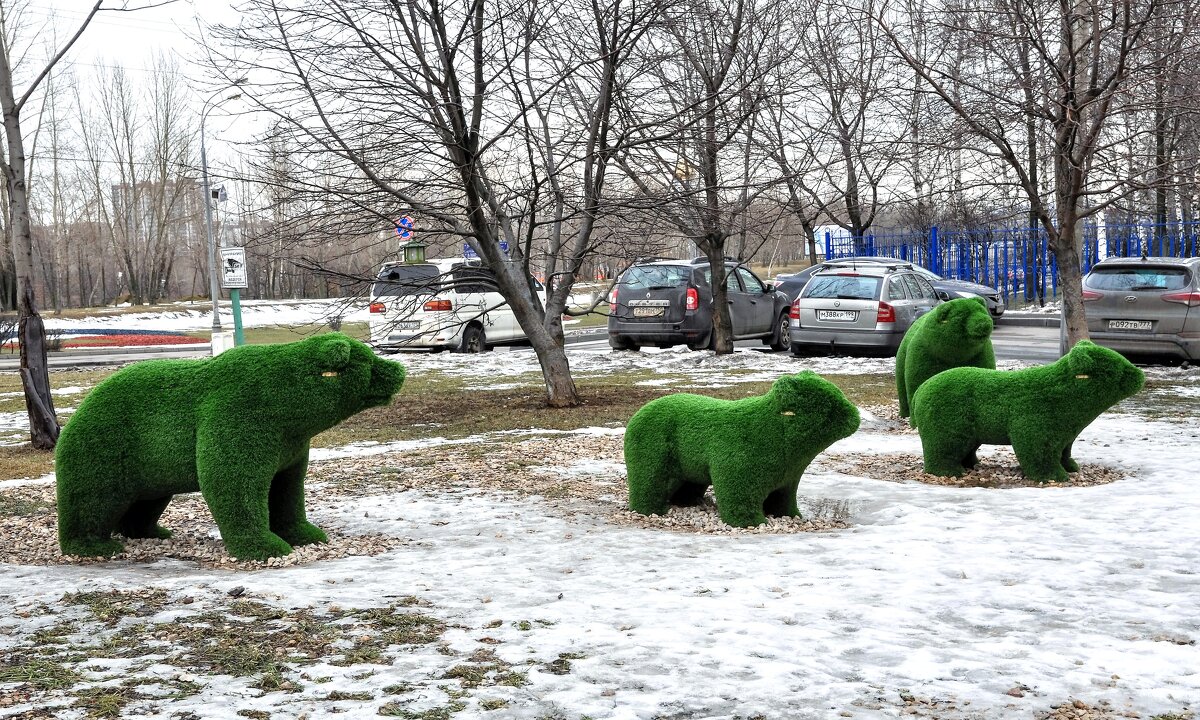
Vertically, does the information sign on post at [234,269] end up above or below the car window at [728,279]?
above

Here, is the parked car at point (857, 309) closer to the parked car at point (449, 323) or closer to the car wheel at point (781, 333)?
the car wheel at point (781, 333)

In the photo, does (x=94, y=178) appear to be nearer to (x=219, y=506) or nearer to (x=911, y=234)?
(x=911, y=234)

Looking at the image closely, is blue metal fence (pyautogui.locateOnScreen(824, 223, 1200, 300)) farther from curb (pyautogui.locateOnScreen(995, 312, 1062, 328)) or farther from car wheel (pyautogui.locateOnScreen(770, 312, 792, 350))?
car wheel (pyautogui.locateOnScreen(770, 312, 792, 350))

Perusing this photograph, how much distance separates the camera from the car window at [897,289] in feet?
57.5

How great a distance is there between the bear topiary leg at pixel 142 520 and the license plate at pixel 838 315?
12.7 metres

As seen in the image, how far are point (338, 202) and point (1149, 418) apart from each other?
8.76 metres

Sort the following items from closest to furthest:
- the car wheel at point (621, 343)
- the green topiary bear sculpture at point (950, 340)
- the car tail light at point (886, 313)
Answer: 1. the green topiary bear sculpture at point (950, 340)
2. the car tail light at point (886, 313)
3. the car wheel at point (621, 343)

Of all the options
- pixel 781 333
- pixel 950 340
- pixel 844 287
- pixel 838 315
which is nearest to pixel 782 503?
pixel 950 340

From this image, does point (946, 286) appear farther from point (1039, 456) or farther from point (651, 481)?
point (651, 481)

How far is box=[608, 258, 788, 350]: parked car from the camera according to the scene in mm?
19453

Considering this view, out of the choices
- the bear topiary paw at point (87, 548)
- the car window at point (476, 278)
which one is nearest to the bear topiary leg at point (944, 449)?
the car window at point (476, 278)

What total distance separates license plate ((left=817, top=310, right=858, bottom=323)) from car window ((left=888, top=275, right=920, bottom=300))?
65 cm

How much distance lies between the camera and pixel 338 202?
1137 cm

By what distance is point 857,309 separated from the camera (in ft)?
57.3
